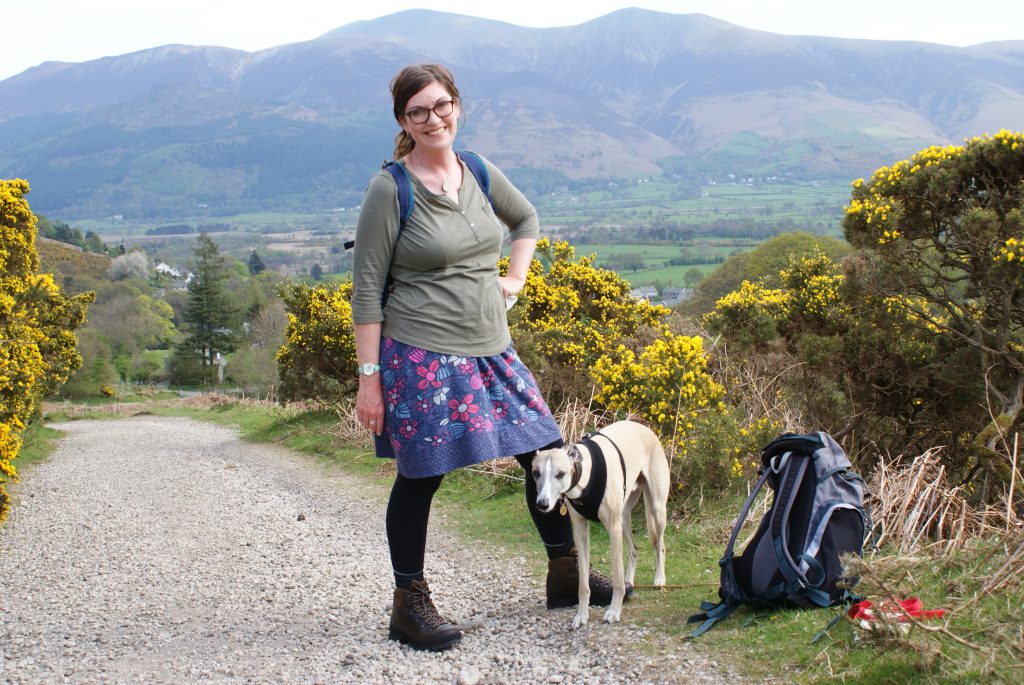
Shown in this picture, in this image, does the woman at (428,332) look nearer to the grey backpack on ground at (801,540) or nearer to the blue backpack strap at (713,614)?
the blue backpack strap at (713,614)

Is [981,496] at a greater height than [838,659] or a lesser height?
lesser

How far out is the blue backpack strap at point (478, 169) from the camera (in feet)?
13.9

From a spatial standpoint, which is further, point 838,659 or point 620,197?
point 620,197

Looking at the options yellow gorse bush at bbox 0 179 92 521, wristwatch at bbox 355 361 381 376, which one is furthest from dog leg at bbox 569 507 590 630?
yellow gorse bush at bbox 0 179 92 521

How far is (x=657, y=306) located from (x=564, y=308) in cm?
172

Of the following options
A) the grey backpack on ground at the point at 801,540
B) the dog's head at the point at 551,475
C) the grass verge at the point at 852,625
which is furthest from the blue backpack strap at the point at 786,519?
the dog's head at the point at 551,475

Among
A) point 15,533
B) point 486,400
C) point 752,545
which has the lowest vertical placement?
point 15,533

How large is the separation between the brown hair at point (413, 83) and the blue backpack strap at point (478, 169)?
275 millimetres

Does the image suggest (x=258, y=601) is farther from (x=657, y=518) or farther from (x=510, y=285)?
(x=510, y=285)

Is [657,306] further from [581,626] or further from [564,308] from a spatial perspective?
[581,626]

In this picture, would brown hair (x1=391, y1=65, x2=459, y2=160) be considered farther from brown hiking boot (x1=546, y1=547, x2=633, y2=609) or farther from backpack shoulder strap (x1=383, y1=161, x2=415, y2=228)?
brown hiking boot (x1=546, y1=547, x2=633, y2=609)

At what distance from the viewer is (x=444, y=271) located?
13.0 feet

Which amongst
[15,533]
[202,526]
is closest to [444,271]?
[202,526]

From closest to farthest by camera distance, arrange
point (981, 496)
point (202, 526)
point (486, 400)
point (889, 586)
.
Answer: point (889, 586)
point (486, 400)
point (981, 496)
point (202, 526)
